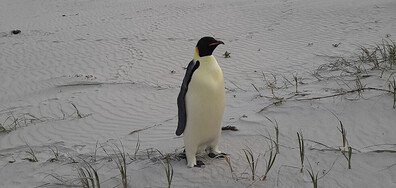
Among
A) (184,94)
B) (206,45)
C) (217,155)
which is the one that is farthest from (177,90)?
(206,45)

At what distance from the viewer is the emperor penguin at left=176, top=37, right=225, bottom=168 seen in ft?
9.33

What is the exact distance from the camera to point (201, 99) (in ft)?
9.39

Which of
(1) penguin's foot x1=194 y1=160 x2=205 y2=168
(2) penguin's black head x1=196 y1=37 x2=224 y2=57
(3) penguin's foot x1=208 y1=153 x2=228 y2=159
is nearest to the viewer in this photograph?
(2) penguin's black head x1=196 y1=37 x2=224 y2=57

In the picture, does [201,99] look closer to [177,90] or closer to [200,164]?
[200,164]

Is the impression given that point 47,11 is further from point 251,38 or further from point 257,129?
point 257,129

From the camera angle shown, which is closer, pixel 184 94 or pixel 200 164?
pixel 184 94

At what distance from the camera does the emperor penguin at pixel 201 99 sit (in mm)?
2844

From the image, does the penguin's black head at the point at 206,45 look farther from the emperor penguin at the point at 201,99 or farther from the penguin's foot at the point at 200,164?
the penguin's foot at the point at 200,164

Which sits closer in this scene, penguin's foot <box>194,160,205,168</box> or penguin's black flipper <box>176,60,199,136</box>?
penguin's black flipper <box>176,60,199,136</box>

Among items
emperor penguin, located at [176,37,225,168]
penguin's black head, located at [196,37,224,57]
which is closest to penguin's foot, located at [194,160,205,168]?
emperor penguin, located at [176,37,225,168]

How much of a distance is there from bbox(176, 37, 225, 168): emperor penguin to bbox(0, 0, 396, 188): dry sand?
26 centimetres

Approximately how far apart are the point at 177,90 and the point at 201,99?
3430mm

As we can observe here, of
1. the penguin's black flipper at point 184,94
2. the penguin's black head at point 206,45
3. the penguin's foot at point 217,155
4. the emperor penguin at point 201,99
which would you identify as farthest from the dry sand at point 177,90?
the penguin's black head at point 206,45

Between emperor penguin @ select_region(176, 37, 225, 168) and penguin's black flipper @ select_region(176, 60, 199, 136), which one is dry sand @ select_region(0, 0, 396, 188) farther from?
penguin's black flipper @ select_region(176, 60, 199, 136)
